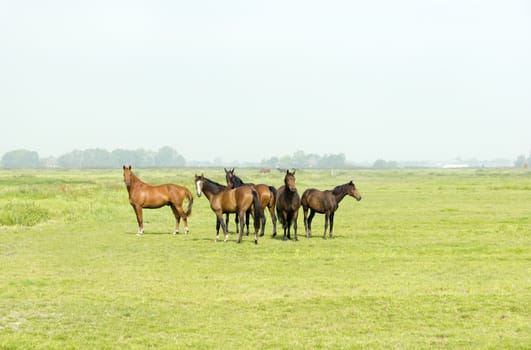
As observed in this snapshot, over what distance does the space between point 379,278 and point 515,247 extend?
672 centimetres

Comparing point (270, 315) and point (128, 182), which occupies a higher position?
point (128, 182)

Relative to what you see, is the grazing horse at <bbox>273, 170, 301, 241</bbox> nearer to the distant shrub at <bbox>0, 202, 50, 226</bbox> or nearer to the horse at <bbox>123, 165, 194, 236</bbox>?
the horse at <bbox>123, 165, 194, 236</bbox>

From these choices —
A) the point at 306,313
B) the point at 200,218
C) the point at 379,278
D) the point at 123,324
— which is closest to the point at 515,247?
the point at 379,278

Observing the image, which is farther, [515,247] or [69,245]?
[69,245]

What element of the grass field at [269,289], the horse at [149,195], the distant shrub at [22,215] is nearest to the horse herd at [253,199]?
the horse at [149,195]

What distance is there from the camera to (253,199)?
19.8 meters

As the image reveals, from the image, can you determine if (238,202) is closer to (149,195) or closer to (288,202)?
(288,202)

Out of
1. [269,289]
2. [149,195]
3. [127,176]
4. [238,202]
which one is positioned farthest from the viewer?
[149,195]

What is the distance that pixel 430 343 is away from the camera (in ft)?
29.5

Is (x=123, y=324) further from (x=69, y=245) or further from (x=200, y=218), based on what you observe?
(x=200, y=218)

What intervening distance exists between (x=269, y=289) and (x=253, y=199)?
7.11 meters

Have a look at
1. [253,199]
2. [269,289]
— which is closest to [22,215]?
[253,199]

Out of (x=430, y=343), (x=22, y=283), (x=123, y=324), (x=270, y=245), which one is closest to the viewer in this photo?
(x=430, y=343)

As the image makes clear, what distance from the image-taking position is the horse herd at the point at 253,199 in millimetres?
19984
